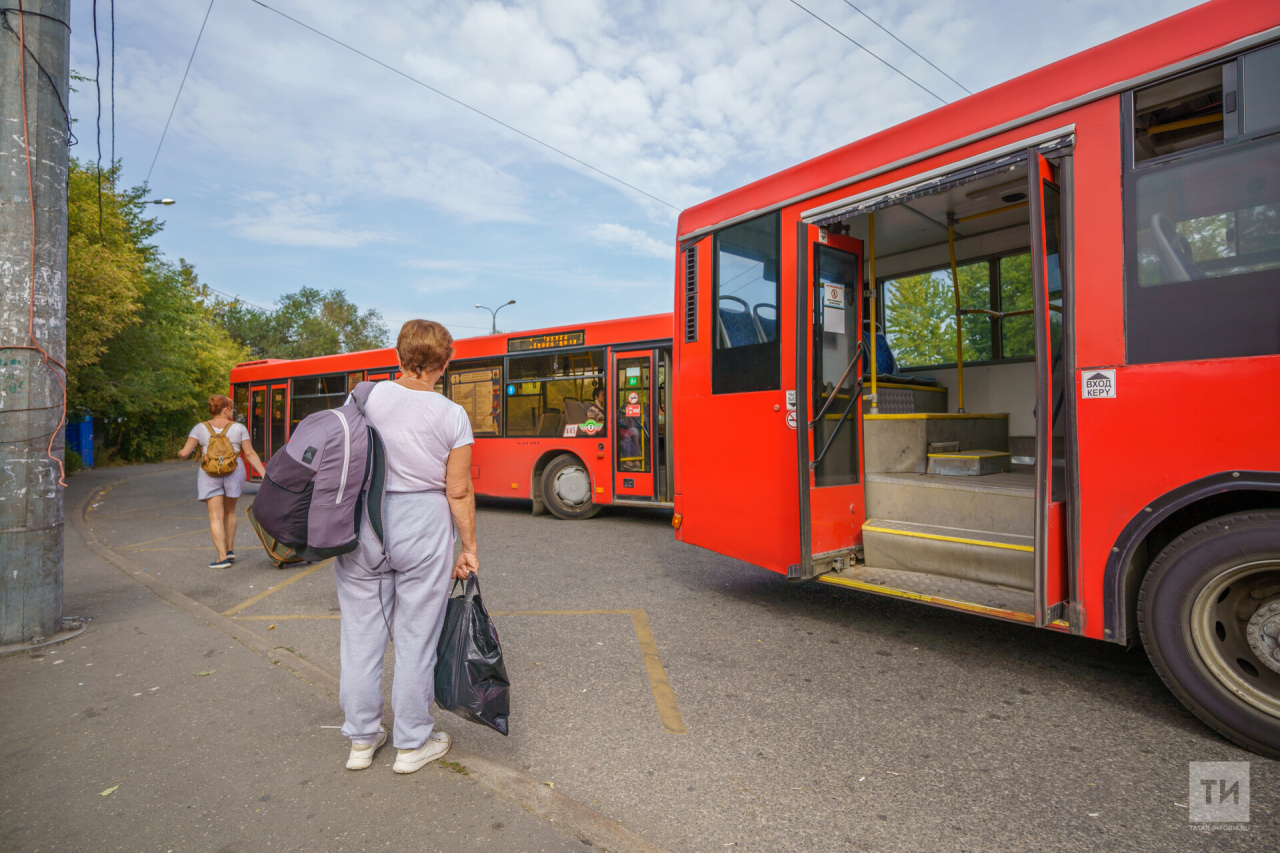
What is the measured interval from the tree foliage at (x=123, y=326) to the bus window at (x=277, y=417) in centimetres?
437

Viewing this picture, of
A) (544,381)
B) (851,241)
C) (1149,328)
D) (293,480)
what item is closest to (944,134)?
(851,241)

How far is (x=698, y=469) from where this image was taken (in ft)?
18.6

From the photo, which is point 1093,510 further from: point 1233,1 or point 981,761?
point 1233,1

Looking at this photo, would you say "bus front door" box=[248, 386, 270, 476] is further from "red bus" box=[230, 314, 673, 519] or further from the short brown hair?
the short brown hair

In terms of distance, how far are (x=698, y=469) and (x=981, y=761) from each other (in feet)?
10.2

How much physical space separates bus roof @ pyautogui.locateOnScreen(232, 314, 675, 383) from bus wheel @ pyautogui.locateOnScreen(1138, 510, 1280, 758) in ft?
Result: 18.2

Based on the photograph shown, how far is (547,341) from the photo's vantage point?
11.0 m

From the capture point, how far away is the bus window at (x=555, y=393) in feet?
34.0

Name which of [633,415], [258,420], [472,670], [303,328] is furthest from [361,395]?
[303,328]

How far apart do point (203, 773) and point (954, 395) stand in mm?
6394

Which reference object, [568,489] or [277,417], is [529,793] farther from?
[277,417]

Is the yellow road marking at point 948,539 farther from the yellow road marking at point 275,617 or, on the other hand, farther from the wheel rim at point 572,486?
the wheel rim at point 572,486

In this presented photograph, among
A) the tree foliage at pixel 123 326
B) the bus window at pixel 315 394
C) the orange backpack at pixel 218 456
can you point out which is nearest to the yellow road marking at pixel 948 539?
the orange backpack at pixel 218 456

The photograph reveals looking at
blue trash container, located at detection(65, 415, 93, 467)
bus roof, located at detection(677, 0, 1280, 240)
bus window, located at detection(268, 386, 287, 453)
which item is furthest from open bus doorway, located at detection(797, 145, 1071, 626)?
blue trash container, located at detection(65, 415, 93, 467)
